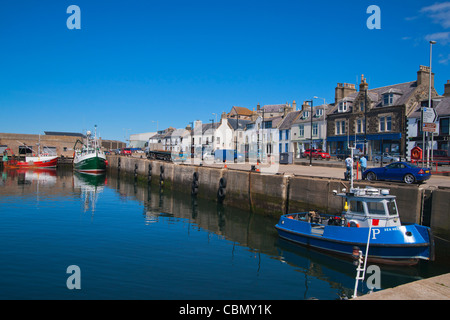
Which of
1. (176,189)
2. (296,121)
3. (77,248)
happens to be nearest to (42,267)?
(77,248)

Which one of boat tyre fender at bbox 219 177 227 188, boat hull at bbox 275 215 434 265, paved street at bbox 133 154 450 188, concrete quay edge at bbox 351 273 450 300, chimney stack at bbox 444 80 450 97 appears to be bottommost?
boat hull at bbox 275 215 434 265

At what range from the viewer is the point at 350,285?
12.1m

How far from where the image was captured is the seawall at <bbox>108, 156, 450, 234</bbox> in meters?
14.7

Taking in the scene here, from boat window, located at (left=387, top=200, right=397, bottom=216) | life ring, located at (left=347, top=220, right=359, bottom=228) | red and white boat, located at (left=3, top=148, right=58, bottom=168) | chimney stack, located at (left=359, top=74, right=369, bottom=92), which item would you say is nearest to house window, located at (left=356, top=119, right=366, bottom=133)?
chimney stack, located at (left=359, top=74, right=369, bottom=92)

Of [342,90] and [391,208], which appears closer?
[391,208]

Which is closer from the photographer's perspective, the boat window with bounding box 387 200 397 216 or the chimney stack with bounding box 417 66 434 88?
the boat window with bounding box 387 200 397 216

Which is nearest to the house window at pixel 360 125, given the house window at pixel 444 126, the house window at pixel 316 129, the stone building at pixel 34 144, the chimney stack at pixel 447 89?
the house window at pixel 316 129

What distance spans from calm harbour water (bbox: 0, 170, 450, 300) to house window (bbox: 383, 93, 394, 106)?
3047 centimetres

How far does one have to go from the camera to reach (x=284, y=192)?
2175 centimetres

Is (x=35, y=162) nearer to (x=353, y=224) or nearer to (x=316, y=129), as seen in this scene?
(x=316, y=129)

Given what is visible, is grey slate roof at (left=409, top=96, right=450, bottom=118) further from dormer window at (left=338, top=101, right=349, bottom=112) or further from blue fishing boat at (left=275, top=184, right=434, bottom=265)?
blue fishing boat at (left=275, top=184, right=434, bottom=265)

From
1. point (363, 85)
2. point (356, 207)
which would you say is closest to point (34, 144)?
point (363, 85)

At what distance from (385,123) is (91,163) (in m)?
46.9

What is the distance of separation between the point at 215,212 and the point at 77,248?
37.4 feet
